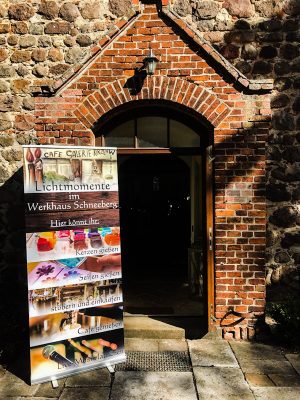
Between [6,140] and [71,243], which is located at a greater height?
[6,140]

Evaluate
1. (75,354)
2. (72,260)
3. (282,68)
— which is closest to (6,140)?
(72,260)

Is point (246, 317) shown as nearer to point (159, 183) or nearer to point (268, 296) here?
point (268, 296)

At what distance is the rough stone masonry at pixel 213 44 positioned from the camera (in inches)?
195

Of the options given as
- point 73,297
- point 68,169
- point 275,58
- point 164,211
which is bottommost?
point 73,297

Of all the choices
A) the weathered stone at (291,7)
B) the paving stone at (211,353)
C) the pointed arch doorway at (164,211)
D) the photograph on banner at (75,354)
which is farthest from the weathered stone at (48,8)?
the paving stone at (211,353)

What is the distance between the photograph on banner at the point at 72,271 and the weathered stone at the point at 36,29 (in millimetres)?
3279

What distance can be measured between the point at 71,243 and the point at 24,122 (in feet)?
7.19

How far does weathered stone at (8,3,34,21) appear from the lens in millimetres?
5078

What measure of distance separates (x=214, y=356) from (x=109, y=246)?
5.75ft

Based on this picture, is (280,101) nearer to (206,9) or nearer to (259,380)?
(206,9)

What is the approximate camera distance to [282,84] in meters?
4.95

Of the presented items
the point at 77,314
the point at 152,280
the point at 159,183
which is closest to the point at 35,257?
the point at 77,314

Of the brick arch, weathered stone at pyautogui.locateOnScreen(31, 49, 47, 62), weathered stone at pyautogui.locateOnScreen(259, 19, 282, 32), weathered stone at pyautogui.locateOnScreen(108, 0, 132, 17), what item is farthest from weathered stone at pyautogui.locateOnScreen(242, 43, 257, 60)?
weathered stone at pyautogui.locateOnScreen(31, 49, 47, 62)

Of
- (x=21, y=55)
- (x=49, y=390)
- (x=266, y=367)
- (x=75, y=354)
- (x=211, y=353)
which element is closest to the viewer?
(x=49, y=390)
